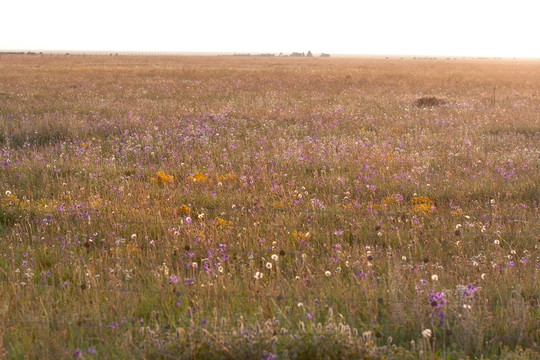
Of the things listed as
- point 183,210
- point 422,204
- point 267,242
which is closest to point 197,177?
point 183,210

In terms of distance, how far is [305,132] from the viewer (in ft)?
39.4

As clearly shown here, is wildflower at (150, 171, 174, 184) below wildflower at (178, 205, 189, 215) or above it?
above

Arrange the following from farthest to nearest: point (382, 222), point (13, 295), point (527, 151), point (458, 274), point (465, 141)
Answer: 1. point (465, 141)
2. point (527, 151)
3. point (382, 222)
4. point (458, 274)
5. point (13, 295)

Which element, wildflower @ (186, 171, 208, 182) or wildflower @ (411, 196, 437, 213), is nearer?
wildflower @ (411, 196, 437, 213)

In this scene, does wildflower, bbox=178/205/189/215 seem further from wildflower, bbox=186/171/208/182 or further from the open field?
wildflower, bbox=186/171/208/182

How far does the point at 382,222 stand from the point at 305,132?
6463 mm

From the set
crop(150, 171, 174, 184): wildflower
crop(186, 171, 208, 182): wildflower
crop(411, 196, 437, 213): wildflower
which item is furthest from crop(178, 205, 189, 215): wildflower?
crop(411, 196, 437, 213): wildflower

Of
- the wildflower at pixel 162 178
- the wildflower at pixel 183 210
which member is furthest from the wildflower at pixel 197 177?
the wildflower at pixel 183 210

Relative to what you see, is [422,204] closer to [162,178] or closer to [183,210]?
[183,210]

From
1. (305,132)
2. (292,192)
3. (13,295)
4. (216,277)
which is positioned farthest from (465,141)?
(13,295)

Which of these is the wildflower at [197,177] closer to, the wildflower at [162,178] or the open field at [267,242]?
the open field at [267,242]

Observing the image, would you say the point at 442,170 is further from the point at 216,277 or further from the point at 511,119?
the point at 511,119

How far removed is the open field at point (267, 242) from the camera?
10.6 ft

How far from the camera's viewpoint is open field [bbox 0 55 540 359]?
324 centimetres
